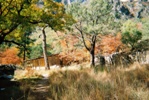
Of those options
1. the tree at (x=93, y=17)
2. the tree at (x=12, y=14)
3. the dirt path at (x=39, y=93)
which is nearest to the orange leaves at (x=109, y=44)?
the tree at (x=93, y=17)

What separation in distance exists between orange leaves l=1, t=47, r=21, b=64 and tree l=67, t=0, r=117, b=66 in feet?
61.1

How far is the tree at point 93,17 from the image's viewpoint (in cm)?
2325

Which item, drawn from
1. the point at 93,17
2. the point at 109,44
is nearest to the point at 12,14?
the point at 93,17

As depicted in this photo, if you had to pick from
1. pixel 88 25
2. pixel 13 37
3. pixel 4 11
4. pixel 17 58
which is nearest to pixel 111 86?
pixel 4 11

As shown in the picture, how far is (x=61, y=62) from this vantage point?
3897 cm

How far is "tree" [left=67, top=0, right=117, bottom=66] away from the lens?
23.2 meters

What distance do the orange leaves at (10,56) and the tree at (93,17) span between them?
61.1 feet

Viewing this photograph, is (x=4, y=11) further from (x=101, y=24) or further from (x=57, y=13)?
(x=101, y=24)

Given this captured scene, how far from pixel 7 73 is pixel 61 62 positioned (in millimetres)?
24259

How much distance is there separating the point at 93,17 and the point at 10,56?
2110 cm

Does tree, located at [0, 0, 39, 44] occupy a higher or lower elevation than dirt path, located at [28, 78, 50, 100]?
higher

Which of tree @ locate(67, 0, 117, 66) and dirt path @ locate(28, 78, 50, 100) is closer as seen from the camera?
dirt path @ locate(28, 78, 50, 100)

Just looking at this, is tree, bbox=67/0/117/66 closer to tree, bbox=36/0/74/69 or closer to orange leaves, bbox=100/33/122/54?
orange leaves, bbox=100/33/122/54

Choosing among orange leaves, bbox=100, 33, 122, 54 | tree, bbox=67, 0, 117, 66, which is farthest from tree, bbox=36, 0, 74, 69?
orange leaves, bbox=100, 33, 122, 54
